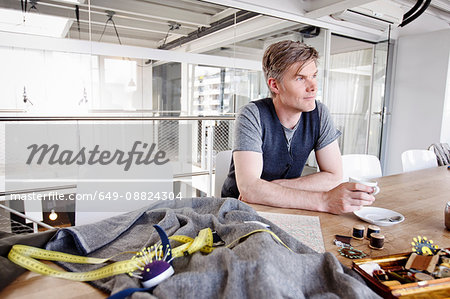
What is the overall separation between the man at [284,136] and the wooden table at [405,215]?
0.68 feet

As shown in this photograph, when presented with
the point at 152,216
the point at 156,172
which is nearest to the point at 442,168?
the point at 156,172

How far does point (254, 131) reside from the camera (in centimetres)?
146

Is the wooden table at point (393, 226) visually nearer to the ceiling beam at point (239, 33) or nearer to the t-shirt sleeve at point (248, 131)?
the t-shirt sleeve at point (248, 131)

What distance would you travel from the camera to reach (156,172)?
199cm

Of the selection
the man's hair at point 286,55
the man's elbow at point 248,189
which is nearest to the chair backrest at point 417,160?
the man's hair at point 286,55

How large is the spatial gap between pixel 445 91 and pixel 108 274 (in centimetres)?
523

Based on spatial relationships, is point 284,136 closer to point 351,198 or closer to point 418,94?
point 351,198

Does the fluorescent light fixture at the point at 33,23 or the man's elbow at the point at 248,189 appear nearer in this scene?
the man's elbow at the point at 248,189

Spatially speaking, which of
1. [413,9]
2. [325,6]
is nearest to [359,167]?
[325,6]

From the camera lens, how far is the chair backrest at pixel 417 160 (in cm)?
241

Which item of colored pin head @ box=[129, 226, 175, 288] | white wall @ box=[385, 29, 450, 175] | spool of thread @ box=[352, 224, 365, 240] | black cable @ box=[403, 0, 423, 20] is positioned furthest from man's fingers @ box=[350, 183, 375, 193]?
white wall @ box=[385, 29, 450, 175]

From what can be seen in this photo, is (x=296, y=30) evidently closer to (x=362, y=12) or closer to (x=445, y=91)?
(x=362, y=12)

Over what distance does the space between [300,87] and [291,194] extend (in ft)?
1.86

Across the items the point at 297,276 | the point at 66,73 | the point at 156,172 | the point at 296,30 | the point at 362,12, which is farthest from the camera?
the point at 296,30
